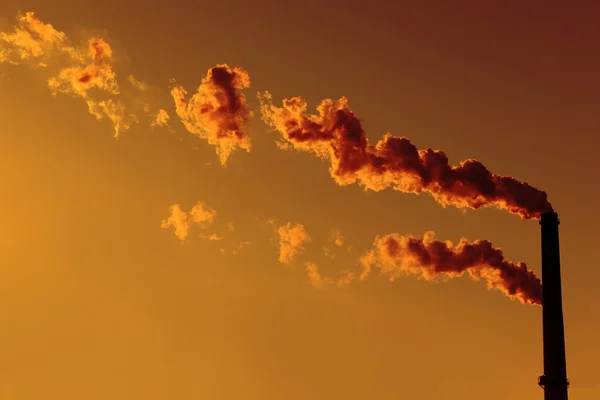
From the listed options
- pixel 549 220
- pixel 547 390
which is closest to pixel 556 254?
pixel 549 220

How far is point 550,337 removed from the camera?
34125 millimetres

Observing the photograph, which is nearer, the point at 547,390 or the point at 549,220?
the point at 547,390

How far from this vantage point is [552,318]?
1361 inches

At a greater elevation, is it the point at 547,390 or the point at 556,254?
the point at 556,254

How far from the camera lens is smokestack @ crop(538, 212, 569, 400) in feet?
109

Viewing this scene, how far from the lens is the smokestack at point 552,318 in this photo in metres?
33.3

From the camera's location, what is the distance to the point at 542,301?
35.3 metres

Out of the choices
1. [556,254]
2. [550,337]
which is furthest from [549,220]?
[550,337]

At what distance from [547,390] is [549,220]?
21.9ft

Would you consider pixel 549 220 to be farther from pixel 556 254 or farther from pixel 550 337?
pixel 550 337

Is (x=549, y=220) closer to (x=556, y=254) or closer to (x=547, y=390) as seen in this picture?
(x=556, y=254)

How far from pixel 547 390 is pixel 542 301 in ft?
11.8

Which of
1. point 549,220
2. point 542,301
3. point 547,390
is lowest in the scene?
point 547,390

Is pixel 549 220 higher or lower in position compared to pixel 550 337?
higher
